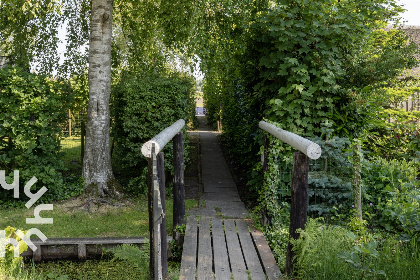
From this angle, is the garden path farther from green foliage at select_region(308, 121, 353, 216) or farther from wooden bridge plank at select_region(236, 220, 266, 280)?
green foliage at select_region(308, 121, 353, 216)

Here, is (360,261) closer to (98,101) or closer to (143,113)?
(143,113)

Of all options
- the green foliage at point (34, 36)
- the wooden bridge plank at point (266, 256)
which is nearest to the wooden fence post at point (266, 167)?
the wooden bridge plank at point (266, 256)

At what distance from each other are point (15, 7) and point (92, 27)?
127 centimetres

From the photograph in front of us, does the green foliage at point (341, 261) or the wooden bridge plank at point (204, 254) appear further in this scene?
the wooden bridge plank at point (204, 254)

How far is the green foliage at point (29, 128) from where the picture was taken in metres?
6.74

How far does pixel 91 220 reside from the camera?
642cm

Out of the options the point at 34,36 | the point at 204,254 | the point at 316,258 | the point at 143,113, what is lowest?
the point at 204,254

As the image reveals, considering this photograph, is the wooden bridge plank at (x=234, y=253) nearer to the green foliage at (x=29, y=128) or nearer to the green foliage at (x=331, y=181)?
the green foliage at (x=331, y=181)

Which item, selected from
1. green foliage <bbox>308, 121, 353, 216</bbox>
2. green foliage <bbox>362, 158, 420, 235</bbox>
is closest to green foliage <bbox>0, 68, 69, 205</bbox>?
green foliage <bbox>308, 121, 353, 216</bbox>

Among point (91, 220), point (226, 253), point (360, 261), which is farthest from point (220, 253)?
point (91, 220)

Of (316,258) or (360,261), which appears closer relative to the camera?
(360,261)

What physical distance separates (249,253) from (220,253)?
0.28m

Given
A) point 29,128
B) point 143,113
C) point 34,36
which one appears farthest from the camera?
point 34,36

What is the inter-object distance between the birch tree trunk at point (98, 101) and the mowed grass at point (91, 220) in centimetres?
51
